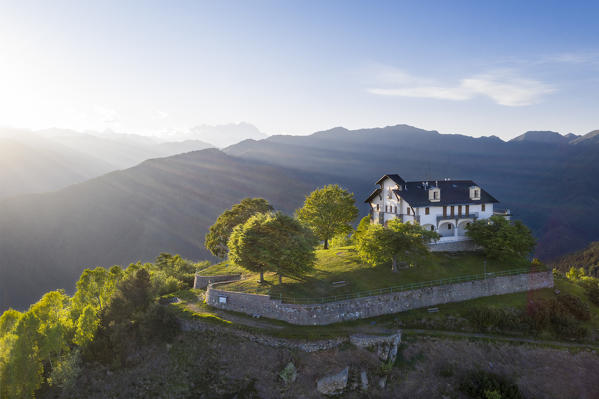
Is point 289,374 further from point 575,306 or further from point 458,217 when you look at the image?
point 575,306

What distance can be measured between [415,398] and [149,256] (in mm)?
160339

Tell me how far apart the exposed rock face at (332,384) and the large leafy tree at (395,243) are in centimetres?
1651

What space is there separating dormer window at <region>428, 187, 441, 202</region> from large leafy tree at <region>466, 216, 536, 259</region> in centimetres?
640

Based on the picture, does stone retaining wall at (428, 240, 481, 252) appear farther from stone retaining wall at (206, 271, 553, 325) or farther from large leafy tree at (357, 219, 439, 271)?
stone retaining wall at (206, 271, 553, 325)

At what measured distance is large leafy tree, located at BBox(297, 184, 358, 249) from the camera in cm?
5706

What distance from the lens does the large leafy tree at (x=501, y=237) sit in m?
46.8

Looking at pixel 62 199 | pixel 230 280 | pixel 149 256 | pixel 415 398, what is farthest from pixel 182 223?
pixel 415 398

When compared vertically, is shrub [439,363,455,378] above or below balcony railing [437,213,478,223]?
below

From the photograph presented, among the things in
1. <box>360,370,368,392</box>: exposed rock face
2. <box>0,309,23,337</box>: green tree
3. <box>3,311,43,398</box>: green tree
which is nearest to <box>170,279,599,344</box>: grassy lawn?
<box>360,370,368,392</box>: exposed rock face

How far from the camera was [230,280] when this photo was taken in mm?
48688

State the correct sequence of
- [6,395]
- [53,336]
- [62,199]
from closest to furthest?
[6,395]
[53,336]
[62,199]

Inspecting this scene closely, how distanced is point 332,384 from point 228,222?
37242mm

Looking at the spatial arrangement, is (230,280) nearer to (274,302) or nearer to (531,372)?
(274,302)

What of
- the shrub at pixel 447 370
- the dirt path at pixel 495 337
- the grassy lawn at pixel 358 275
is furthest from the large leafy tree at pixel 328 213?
the shrub at pixel 447 370
